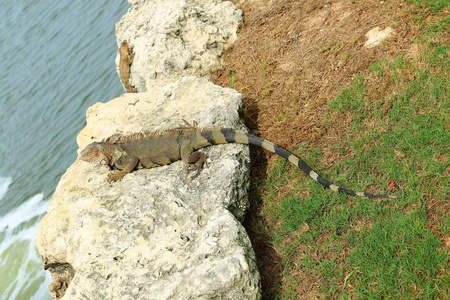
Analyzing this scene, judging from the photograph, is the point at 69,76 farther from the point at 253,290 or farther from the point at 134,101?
the point at 253,290

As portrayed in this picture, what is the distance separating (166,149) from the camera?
191 inches

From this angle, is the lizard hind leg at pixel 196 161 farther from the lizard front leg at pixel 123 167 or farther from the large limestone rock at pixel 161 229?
the lizard front leg at pixel 123 167

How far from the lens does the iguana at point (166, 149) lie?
185 inches

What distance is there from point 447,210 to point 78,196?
3271 mm

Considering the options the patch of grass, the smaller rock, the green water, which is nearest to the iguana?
the patch of grass

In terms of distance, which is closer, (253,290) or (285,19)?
(253,290)

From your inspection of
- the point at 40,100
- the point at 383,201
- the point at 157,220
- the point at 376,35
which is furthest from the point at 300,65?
the point at 40,100

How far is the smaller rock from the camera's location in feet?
17.3

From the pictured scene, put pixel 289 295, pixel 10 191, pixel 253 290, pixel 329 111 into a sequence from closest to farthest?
1. pixel 253 290
2. pixel 289 295
3. pixel 329 111
4. pixel 10 191

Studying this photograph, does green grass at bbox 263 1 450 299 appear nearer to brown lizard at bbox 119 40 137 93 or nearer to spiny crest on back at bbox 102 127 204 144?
spiny crest on back at bbox 102 127 204 144

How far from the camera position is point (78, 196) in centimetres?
471

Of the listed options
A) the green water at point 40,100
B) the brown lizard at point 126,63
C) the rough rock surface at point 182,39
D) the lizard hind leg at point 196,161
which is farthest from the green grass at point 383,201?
the green water at point 40,100

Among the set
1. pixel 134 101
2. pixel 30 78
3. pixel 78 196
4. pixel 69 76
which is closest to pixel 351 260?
pixel 78 196

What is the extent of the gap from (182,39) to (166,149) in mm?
2390
